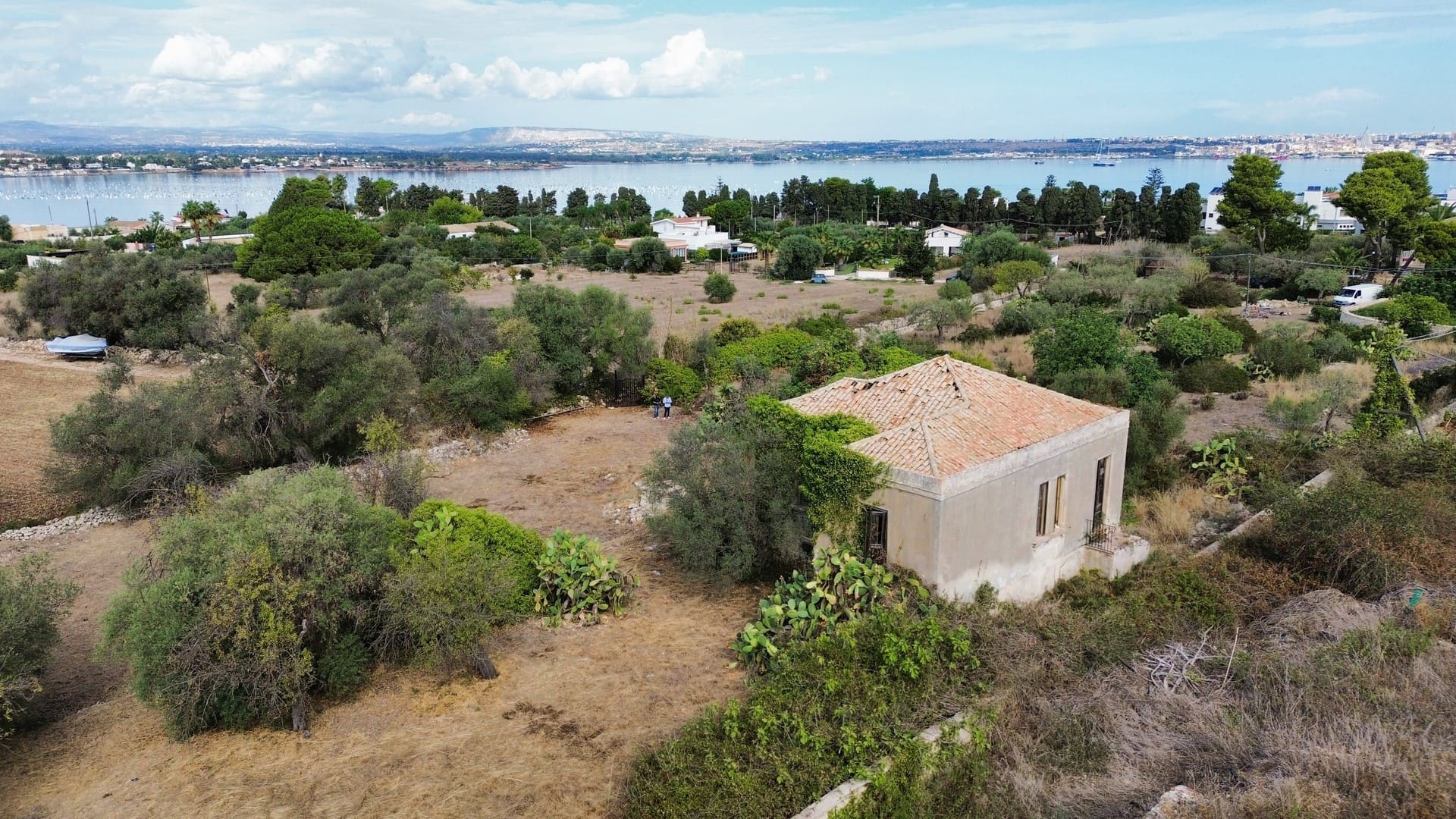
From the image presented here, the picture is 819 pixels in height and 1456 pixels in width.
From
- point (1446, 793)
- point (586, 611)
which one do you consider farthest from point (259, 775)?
point (1446, 793)

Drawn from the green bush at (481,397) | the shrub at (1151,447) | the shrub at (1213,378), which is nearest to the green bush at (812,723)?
the shrub at (1151,447)

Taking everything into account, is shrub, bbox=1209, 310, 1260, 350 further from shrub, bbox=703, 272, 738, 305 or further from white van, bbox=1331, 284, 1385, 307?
shrub, bbox=703, 272, 738, 305

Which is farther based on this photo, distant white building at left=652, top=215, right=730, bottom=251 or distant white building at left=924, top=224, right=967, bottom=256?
distant white building at left=652, top=215, right=730, bottom=251

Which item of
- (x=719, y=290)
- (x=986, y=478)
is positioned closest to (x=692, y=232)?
(x=719, y=290)

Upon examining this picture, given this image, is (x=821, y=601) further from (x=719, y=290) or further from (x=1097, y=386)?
(x=719, y=290)

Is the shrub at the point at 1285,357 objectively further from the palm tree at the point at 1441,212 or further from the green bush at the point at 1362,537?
the palm tree at the point at 1441,212

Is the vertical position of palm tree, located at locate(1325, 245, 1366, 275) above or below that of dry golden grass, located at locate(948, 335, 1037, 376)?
above

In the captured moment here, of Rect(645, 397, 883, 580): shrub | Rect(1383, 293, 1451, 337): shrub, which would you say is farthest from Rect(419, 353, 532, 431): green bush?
Rect(1383, 293, 1451, 337): shrub

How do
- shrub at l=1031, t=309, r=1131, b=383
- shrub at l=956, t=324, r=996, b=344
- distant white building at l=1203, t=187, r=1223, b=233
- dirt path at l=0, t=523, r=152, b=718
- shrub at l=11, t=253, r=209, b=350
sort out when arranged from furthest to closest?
distant white building at l=1203, t=187, r=1223, b=233 → shrub at l=956, t=324, r=996, b=344 → shrub at l=11, t=253, r=209, b=350 → shrub at l=1031, t=309, r=1131, b=383 → dirt path at l=0, t=523, r=152, b=718
